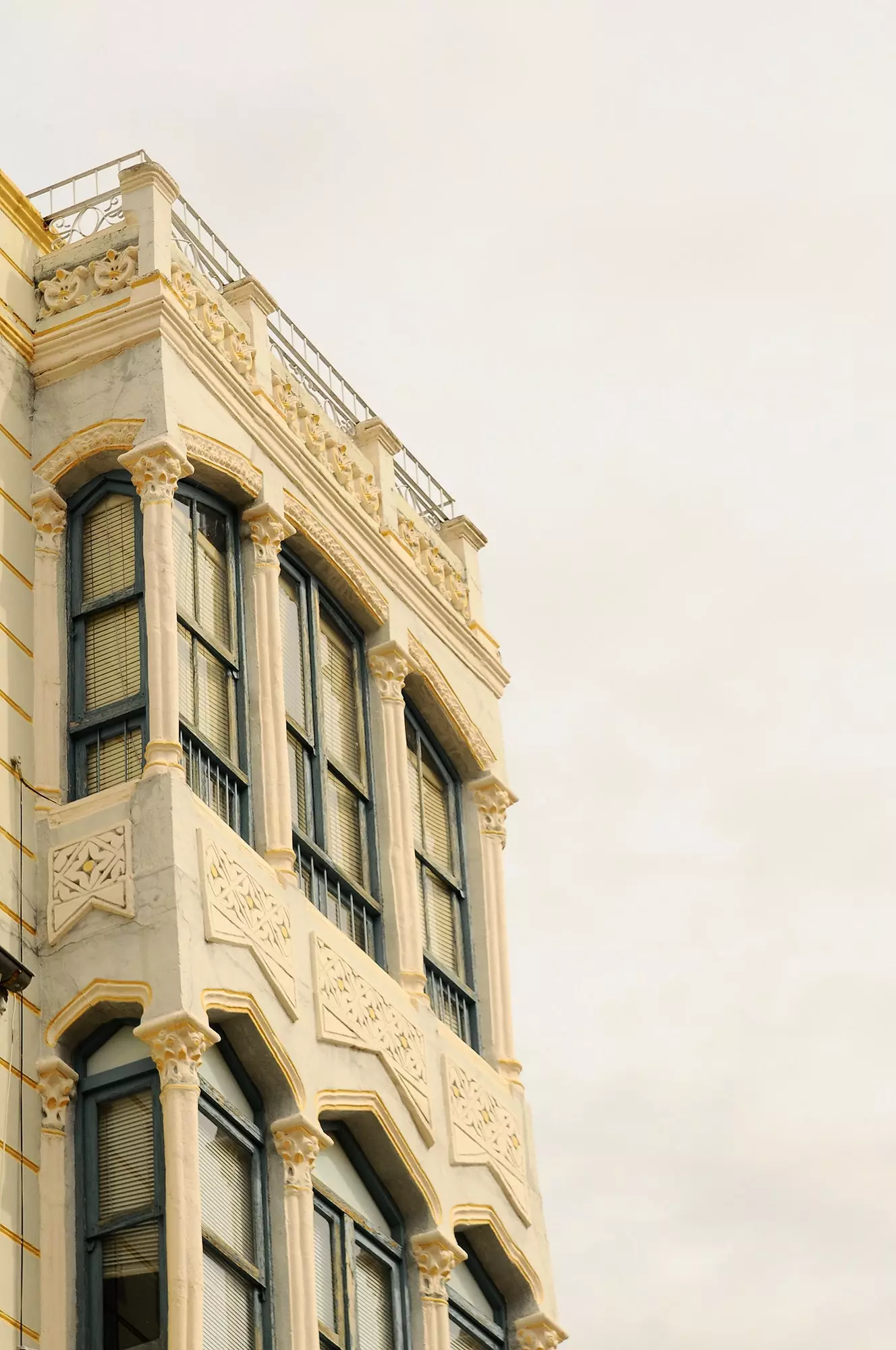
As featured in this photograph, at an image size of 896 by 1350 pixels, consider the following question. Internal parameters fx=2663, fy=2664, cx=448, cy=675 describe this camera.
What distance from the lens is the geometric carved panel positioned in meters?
22.2

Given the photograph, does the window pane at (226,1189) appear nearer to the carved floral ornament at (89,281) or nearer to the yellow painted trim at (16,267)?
the carved floral ornament at (89,281)

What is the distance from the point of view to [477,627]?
101 feet

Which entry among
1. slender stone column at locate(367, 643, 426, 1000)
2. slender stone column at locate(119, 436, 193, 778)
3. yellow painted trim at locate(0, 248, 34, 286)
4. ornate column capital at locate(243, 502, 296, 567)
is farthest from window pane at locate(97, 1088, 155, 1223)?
yellow painted trim at locate(0, 248, 34, 286)

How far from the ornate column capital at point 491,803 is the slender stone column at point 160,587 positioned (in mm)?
6179

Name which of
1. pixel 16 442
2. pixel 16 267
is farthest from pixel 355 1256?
pixel 16 267

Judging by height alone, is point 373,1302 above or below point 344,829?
below

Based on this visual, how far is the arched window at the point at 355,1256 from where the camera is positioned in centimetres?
2311

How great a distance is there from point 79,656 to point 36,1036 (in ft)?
12.7

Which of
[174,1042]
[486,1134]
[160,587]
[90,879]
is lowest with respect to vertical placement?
[174,1042]

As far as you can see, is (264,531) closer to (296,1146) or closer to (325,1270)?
(296,1146)

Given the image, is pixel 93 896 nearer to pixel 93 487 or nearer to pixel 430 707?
pixel 93 487

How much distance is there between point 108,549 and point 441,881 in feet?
19.0

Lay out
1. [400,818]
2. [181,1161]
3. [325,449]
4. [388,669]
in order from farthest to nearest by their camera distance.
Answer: [325,449] < [388,669] < [400,818] < [181,1161]

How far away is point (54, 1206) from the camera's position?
2109 cm
